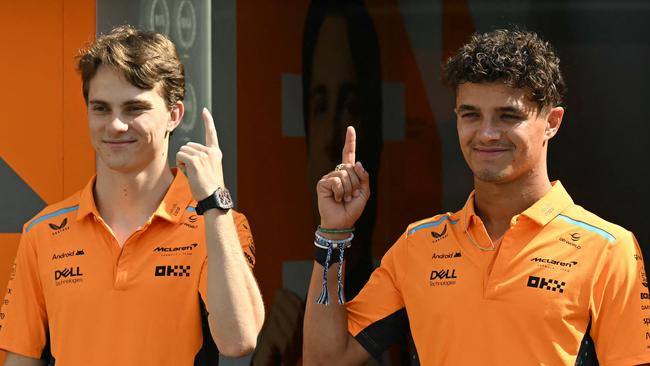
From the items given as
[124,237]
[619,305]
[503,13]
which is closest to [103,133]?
[124,237]

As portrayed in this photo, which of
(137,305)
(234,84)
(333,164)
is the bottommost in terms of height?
(137,305)

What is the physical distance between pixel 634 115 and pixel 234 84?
3.85 ft

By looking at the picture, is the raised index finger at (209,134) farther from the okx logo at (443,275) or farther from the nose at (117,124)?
the okx logo at (443,275)

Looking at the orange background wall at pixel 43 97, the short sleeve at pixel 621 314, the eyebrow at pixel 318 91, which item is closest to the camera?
the short sleeve at pixel 621 314

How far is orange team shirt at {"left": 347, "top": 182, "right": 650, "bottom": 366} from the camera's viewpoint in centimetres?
206

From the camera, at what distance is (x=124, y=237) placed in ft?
7.68

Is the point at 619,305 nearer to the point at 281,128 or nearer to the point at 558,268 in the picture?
the point at 558,268

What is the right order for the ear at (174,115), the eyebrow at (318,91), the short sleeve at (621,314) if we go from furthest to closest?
1. the eyebrow at (318,91)
2. the ear at (174,115)
3. the short sleeve at (621,314)

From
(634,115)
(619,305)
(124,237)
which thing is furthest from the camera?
(634,115)

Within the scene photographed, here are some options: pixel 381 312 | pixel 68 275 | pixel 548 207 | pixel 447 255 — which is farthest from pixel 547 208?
pixel 68 275

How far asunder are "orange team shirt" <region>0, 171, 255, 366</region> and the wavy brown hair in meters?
0.23

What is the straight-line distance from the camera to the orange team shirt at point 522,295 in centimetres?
206

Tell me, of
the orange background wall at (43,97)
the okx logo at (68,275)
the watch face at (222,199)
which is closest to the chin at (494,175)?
the watch face at (222,199)

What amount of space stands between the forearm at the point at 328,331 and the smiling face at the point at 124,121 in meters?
0.47
